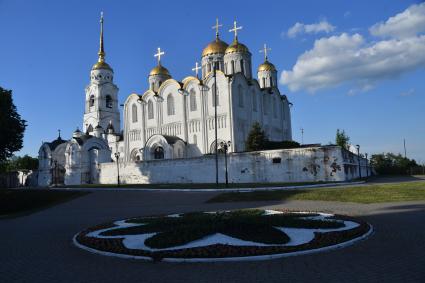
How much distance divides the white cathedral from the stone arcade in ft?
0.40

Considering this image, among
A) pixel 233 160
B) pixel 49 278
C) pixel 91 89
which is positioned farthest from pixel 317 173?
pixel 91 89

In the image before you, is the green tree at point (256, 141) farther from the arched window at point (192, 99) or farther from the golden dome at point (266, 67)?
the golden dome at point (266, 67)

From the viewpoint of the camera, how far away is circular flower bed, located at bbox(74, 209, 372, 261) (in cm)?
787

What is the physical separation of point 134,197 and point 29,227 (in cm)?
1190

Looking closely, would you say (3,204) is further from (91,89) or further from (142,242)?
(91,89)

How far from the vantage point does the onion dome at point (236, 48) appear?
52.1 meters

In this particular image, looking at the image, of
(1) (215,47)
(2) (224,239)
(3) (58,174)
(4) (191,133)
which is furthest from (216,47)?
(2) (224,239)

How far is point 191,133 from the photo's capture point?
157ft

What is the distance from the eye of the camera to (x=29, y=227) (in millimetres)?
14297

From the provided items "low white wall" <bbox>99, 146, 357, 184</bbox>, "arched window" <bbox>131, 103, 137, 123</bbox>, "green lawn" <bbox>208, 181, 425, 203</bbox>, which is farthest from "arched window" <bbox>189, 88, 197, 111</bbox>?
"green lawn" <bbox>208, 181, 425, 203</bbox>

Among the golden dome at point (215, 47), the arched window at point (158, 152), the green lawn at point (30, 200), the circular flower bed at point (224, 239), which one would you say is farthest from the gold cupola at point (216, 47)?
the circular flower bed at point (224, 239)

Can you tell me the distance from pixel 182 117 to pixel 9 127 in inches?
801

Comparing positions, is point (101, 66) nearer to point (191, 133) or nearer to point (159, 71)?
point (159, 71)

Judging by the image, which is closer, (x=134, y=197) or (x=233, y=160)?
(x=134, y=197)
